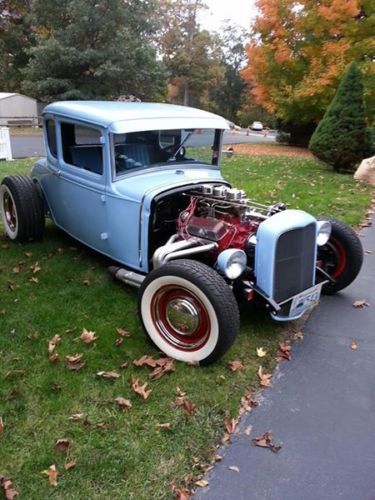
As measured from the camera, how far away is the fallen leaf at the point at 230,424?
2.66 meters

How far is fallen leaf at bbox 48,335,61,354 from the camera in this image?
332 cm

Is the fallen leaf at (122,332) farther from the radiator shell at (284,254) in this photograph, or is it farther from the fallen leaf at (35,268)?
the fallen leaf at (35,268)

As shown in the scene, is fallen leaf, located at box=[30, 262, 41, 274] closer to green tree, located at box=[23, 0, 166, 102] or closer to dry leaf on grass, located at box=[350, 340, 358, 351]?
dry leaf on grass, located at box=[350, 340, 358, 351]

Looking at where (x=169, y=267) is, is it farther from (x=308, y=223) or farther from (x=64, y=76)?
(x=64, y=76)

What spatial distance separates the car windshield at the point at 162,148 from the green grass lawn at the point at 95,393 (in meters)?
1.31

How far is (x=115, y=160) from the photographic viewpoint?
4082 mm

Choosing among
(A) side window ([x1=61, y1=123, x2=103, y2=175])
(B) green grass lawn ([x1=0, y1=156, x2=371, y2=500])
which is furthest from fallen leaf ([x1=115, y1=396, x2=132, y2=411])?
(A) side window ([x1=61, y1=123, x2=103, y2=175])

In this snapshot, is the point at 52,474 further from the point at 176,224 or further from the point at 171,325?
the point at 176,224

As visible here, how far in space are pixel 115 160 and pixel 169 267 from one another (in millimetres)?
1468

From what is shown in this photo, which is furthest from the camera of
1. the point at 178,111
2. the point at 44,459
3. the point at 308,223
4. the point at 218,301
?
the point at 178,111

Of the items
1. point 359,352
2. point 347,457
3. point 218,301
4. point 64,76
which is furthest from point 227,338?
point 64,76

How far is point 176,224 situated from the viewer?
164 inches

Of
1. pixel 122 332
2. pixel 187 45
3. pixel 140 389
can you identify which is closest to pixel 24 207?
pixel 122 332

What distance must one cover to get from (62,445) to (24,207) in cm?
332
